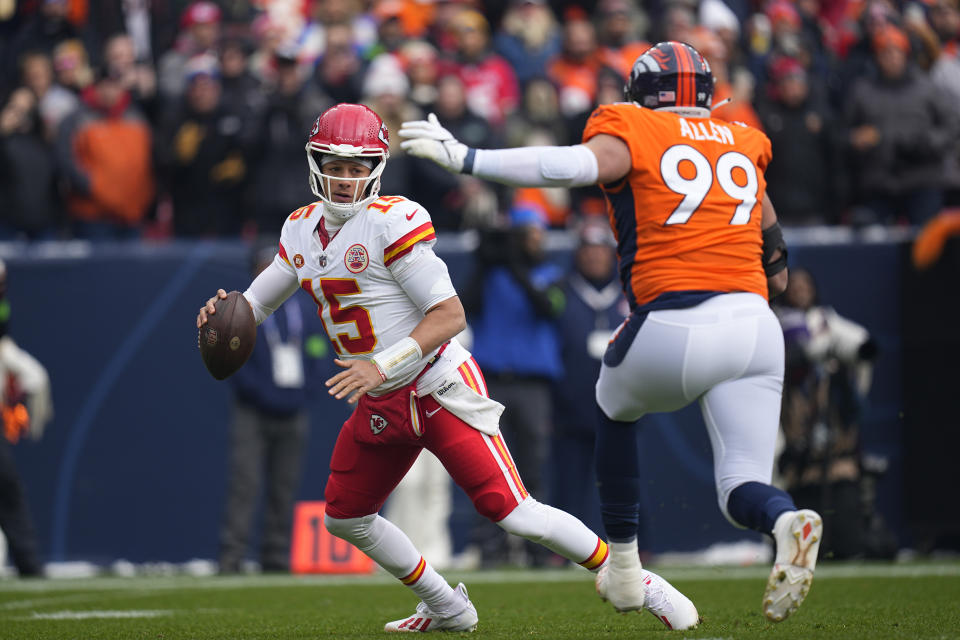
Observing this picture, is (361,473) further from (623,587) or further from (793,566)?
(793,566)

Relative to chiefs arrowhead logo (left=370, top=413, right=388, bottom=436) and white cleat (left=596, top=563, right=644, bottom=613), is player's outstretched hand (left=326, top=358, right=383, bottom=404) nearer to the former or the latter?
chiefs arrowhead logo (left=370, top=413, right=388, bottom=436)

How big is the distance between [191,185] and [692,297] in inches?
247

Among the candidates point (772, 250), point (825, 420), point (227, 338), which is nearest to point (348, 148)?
point (227, 338)

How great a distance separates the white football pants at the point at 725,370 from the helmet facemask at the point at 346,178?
103 cm

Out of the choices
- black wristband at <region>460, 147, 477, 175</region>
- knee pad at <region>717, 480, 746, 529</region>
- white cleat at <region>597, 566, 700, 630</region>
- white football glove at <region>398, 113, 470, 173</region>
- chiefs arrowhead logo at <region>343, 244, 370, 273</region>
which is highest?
white football glove at <region>398, 113, 470, 173</region>

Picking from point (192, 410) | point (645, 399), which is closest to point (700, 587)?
point (645, 399)

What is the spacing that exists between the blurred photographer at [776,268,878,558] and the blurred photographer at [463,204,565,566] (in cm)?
145

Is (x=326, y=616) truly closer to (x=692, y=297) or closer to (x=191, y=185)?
(x=692, y=297)

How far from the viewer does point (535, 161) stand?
4.57 m

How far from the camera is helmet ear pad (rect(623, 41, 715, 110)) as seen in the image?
480 cm

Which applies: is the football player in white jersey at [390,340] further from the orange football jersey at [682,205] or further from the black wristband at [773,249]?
the black wristband at [773,249]

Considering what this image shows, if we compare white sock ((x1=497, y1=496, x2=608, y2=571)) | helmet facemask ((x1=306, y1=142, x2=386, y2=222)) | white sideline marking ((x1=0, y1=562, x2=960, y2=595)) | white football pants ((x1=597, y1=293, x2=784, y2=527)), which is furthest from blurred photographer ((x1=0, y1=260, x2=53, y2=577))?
white football pants ((x1=597, y1=293, x2=784, y2=527))

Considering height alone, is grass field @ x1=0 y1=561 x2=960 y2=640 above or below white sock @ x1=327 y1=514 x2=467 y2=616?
below

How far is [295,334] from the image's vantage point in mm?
9227
